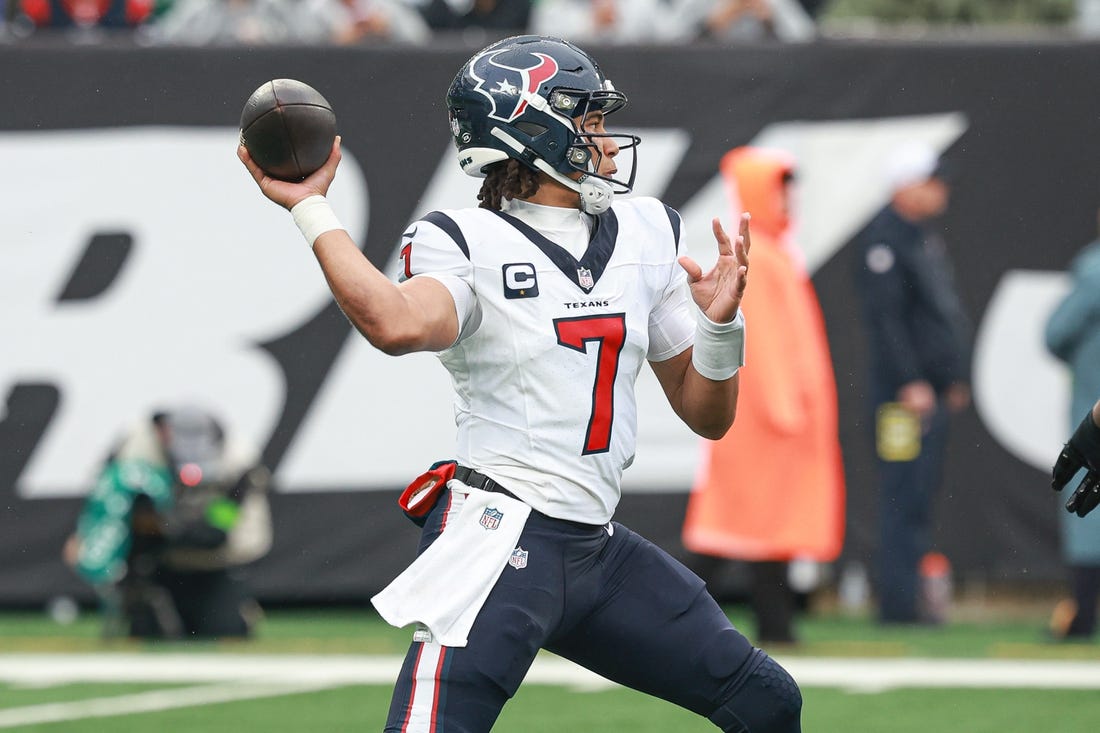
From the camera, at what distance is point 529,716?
6.94m

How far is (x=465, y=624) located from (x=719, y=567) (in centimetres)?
496

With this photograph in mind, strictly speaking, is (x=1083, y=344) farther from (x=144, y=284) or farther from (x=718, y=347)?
(x=718, y=347)

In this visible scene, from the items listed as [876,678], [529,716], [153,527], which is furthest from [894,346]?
[153,527]

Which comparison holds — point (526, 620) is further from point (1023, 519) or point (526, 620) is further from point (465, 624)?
point (1023, 519)

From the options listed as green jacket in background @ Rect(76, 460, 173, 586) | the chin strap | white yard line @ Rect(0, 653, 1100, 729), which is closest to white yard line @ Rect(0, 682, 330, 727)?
white yard line @ Rect(0, 653, 1100, 729)

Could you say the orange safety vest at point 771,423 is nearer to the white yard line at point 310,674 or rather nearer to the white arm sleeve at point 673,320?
the white yard line at point 310,674

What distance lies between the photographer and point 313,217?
12.0ft

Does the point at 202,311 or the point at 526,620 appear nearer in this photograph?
the point at 526,620

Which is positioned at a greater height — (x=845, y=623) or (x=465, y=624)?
(x=465, y=624)

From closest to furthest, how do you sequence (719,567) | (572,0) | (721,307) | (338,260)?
1. (338,260)
2. (721,307)
3. (719,567)
4. (572,0)

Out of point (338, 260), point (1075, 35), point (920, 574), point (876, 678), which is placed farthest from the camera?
point (1075, 35)

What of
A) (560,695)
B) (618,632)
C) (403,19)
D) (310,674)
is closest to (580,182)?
(618,632)

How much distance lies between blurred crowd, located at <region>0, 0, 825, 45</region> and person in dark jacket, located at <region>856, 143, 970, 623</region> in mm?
1632

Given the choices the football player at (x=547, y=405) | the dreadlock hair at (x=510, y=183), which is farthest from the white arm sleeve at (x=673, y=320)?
the dreadlock hair at (x=510, y=183)
